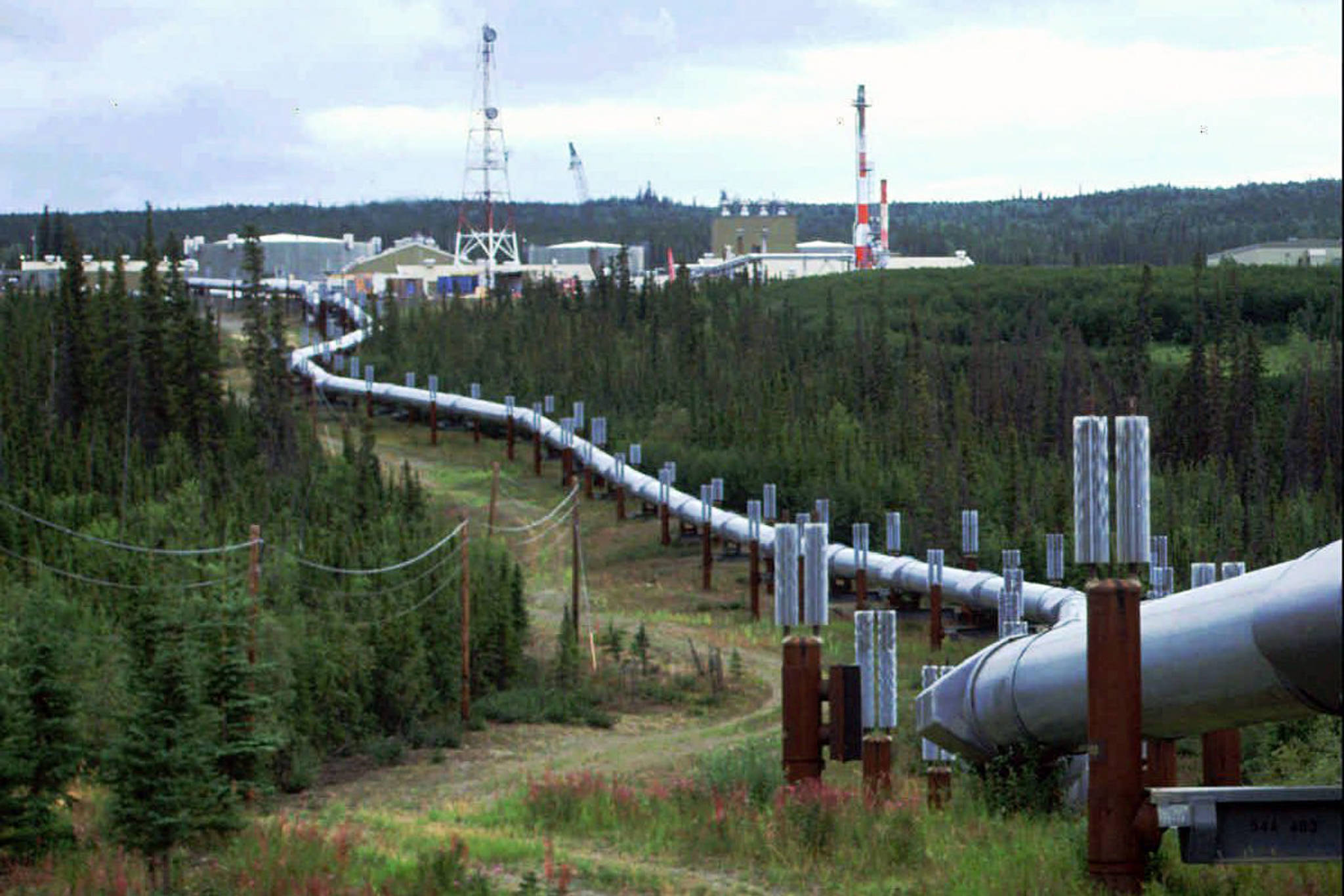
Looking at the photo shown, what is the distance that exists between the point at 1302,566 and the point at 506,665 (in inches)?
1043

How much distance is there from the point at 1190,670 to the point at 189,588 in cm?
2201

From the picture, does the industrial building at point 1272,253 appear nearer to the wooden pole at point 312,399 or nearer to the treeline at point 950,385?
the treeline at point 950,385

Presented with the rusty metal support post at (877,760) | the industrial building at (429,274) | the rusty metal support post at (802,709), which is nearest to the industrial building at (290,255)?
the industrial building at (429,274)

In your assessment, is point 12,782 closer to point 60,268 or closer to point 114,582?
point 114,582

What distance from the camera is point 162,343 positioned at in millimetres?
64812

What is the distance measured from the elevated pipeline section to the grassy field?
682mm

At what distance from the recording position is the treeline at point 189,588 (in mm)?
18688

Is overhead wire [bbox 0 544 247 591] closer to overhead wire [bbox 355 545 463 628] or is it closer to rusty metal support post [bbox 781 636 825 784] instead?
overhead wire [bbox 355 545 463 628]

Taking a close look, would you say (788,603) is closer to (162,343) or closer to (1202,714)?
(1202,714)

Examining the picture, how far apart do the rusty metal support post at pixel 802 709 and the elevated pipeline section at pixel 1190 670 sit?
812 millimetres

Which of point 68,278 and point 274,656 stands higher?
point 68,278

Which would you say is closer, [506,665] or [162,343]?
[506,665]

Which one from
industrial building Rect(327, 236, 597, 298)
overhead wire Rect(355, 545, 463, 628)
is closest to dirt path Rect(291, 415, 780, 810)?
overhead wire Rect(355, 545, 463, 628)

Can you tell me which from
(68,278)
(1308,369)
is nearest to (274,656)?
(1308,369)
